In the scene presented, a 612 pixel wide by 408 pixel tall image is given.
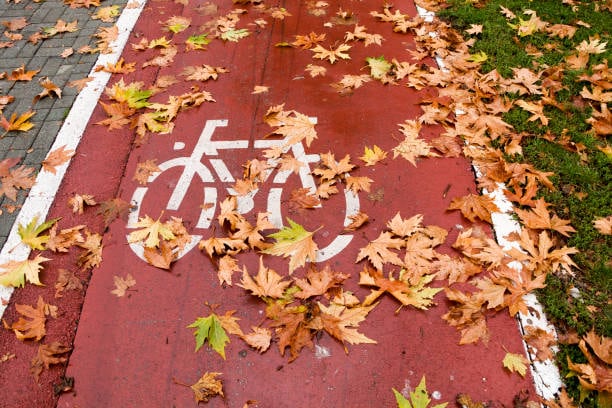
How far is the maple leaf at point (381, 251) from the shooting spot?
299 cm

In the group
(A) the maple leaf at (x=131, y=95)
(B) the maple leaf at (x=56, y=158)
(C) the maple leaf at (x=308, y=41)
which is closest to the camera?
(B) the maple leaf at (x=56, y=158)

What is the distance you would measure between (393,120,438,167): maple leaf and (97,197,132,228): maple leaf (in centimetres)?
241

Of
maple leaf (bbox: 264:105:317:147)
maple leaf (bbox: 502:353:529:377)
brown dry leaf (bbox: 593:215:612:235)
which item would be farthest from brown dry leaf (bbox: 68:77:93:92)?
brown dry leaf (bbox: 593:215:612:235)

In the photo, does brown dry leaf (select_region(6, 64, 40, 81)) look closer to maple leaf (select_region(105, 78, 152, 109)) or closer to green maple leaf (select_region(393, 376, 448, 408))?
maple leaf (select_region(105, 78, 152, 109))

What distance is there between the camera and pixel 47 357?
2719 mm

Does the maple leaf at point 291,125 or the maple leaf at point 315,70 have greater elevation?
the maple leaf at point 315,70

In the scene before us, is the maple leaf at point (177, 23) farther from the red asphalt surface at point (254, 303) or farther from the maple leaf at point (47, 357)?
the maple leaf at point (47, 357)

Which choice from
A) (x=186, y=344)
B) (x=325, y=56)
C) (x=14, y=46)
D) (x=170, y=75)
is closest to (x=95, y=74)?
(x=170, y=75)

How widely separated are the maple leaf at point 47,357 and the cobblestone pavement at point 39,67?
1136 millimetres

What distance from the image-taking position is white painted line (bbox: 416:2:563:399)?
8.05 feet

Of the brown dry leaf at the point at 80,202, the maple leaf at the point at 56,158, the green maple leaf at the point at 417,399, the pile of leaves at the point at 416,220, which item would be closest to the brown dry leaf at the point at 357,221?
the pile of leaves at the point at 416,220

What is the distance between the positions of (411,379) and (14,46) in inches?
234

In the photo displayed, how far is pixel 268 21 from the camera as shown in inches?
210

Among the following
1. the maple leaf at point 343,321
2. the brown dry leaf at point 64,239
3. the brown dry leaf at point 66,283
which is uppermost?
the maple leaf at point 343,321
